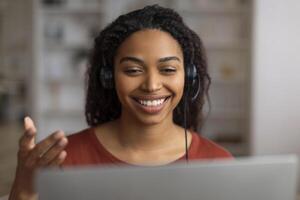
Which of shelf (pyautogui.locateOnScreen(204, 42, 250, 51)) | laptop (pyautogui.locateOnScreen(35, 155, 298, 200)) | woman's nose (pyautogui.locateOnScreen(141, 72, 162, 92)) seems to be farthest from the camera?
shelf (pyautogui.locateOnScreen(204, 42, 250, 51))

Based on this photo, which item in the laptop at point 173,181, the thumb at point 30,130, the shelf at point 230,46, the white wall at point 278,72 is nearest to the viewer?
the laptop at point 173,181

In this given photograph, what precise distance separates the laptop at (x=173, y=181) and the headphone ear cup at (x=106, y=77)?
414 millimetres

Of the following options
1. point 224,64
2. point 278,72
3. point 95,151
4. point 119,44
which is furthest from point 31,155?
point 224,64

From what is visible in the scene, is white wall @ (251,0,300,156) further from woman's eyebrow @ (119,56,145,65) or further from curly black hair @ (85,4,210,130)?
woman's eyebrow @ (119,56,145,65)

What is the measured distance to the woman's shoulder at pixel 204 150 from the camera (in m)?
1.03

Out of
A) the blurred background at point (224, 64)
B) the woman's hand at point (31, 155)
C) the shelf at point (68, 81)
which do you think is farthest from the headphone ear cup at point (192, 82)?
the shelf at point (68, 81)

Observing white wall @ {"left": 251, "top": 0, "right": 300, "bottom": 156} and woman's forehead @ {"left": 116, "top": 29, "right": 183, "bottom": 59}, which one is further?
white wall @ {"left": 251, "top": 0, "right": 300, "bottom": 156}

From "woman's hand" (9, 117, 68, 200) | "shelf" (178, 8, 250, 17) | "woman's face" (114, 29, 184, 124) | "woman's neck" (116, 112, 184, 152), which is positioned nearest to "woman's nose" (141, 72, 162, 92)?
"woman's face" (114, 29, 184, 124)

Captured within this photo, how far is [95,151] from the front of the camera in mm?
1000

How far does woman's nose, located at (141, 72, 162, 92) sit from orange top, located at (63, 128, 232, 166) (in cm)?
18

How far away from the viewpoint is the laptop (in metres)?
0.60

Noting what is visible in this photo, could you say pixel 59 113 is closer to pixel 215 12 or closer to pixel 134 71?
pixel 215 12

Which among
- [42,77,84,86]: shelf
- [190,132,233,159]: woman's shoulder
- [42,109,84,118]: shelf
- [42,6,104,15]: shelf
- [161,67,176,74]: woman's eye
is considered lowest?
[42,109,84,118]: shelf

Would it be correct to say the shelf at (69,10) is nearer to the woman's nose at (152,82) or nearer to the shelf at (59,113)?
the shelf at (59,113)
